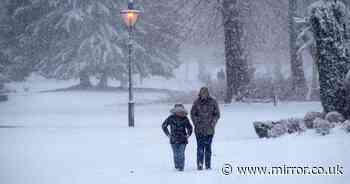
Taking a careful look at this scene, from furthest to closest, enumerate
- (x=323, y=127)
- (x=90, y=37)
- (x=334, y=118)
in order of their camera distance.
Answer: (x=90, y=37) → (x=334, y=118) → (x=323, y=127)

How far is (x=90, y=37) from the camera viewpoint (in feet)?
137

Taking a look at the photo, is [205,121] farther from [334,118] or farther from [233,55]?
[233,55]

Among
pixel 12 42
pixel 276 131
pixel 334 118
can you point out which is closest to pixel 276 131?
pixel 276 131

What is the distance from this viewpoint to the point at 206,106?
11688 millimetres

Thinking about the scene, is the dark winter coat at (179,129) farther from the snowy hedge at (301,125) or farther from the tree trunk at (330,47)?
the tree trunk at (330,47)

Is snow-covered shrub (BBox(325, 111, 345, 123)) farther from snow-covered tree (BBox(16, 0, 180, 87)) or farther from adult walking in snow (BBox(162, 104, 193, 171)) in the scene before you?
snow-covered tree (BBox(16, 0, 180, 87))

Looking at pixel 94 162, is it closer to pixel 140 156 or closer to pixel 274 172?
pixel 140 156

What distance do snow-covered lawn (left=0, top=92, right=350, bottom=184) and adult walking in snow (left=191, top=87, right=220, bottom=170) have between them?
411mm

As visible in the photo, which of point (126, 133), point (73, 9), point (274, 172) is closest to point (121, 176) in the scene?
point (274, 172)

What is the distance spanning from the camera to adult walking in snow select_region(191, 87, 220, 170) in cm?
1161

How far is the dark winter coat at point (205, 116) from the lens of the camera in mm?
11609

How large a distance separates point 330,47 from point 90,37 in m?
26.6

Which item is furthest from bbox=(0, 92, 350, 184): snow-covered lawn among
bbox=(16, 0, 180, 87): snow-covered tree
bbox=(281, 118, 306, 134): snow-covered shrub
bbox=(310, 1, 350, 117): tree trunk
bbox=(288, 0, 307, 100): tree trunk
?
bbox=(16, 0, 180, 87): snow-covered tree

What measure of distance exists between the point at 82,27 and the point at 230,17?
17.5 m
